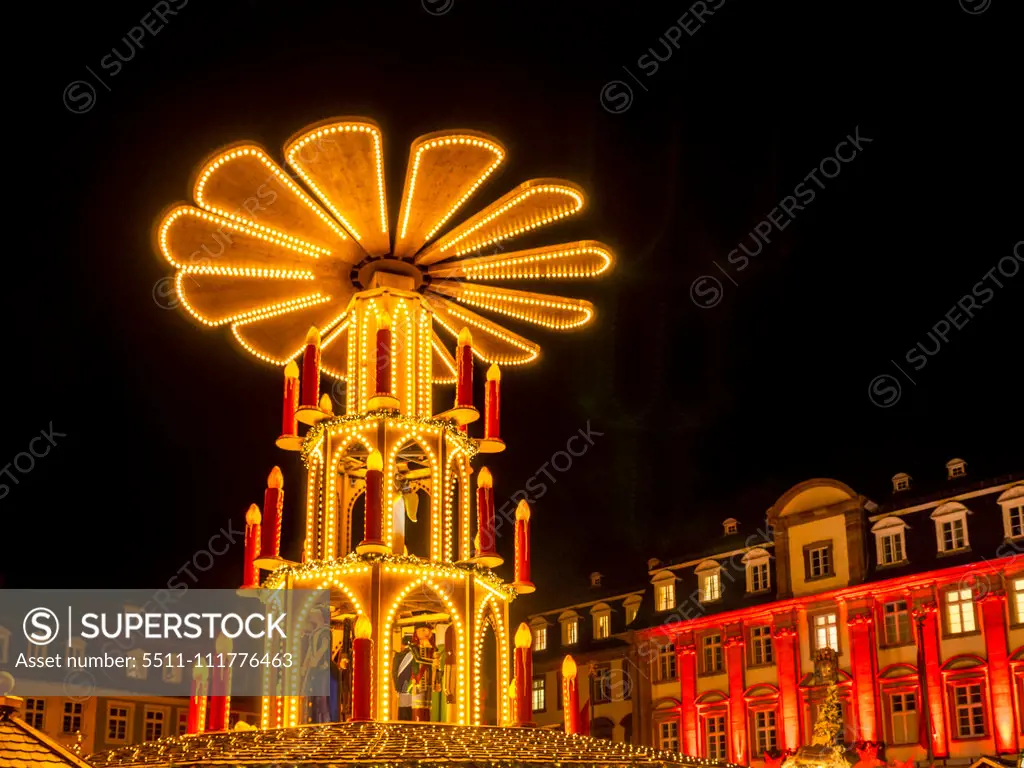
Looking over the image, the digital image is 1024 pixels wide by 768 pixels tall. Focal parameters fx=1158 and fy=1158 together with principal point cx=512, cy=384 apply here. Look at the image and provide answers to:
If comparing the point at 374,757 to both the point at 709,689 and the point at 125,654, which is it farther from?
the point at 125,654

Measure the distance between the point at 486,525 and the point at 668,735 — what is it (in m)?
27.9

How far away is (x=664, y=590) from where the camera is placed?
139ft

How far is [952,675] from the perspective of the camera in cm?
3266

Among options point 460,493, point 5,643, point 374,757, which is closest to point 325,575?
point 460,493

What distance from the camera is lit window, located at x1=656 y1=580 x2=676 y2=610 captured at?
41.7 metres

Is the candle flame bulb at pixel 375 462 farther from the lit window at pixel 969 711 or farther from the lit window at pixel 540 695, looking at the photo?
the lit window at pixel 540 695

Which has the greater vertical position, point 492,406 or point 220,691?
point 492,406

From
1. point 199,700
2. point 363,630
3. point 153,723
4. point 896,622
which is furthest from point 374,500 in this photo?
point 153,723

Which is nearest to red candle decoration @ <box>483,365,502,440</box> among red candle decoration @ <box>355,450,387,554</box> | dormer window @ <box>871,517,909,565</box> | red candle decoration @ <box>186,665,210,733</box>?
red candle decoration @ <box>355,450,387,554</box>

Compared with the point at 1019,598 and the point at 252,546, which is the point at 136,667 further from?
the point at 1019,598

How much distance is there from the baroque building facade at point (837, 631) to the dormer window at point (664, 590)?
7 cm

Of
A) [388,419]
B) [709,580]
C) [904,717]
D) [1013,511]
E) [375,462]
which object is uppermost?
[1013,511]

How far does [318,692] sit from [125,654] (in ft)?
95.8

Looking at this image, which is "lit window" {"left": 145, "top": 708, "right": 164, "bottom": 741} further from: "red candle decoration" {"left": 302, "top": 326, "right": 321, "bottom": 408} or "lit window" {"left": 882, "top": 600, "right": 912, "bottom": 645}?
"red candle decoration" {"left": 302, "top": 326, "right": 321, "bottom": 408}
